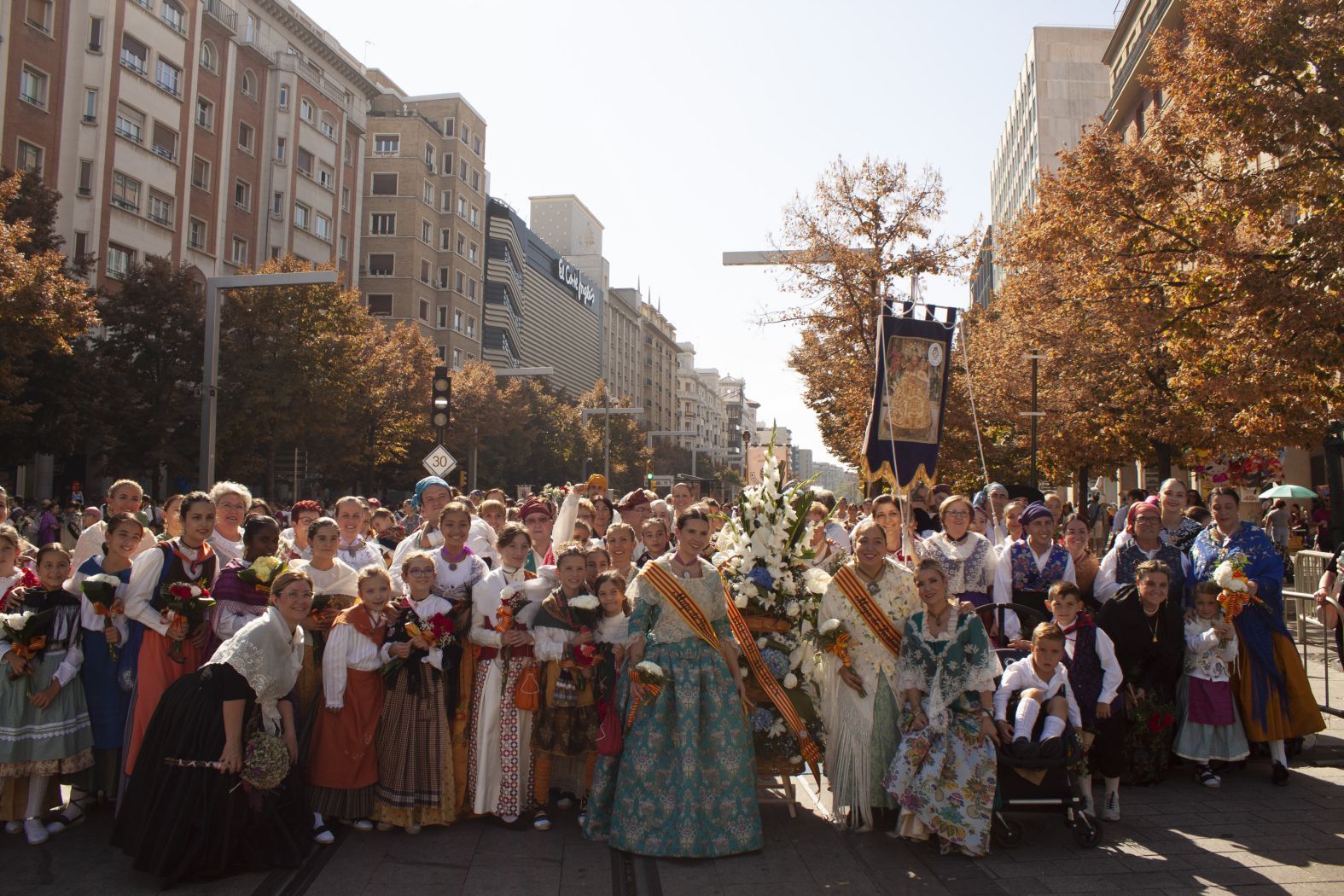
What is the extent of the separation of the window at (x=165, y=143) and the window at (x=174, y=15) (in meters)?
3.60

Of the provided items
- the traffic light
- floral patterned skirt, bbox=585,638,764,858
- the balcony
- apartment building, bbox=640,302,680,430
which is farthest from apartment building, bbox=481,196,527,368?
floral patterned skirt, bbox=585,638,764,858

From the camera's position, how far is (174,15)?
36.2 meters

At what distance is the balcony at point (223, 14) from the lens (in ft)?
129

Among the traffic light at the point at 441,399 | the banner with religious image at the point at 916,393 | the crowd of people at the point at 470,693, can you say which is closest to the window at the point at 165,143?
the traffic light at the point at 441,399

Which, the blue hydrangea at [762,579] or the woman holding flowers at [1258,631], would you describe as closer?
the blue hydrangea at [762,579]

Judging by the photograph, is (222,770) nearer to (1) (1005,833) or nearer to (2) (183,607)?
(2) (183,607)

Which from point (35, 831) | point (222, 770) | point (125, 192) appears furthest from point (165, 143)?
point (222, 770)

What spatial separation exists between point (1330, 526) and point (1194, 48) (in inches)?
426

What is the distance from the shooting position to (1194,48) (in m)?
13.2

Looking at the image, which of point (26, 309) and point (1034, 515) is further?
point (26, 309)

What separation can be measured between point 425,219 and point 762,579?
58.5 metres

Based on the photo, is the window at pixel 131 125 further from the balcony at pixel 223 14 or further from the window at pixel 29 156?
the balcony at pixel 223 14

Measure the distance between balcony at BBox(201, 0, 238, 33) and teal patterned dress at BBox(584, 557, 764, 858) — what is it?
40952mm

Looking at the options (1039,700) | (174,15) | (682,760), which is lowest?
(682,760)
